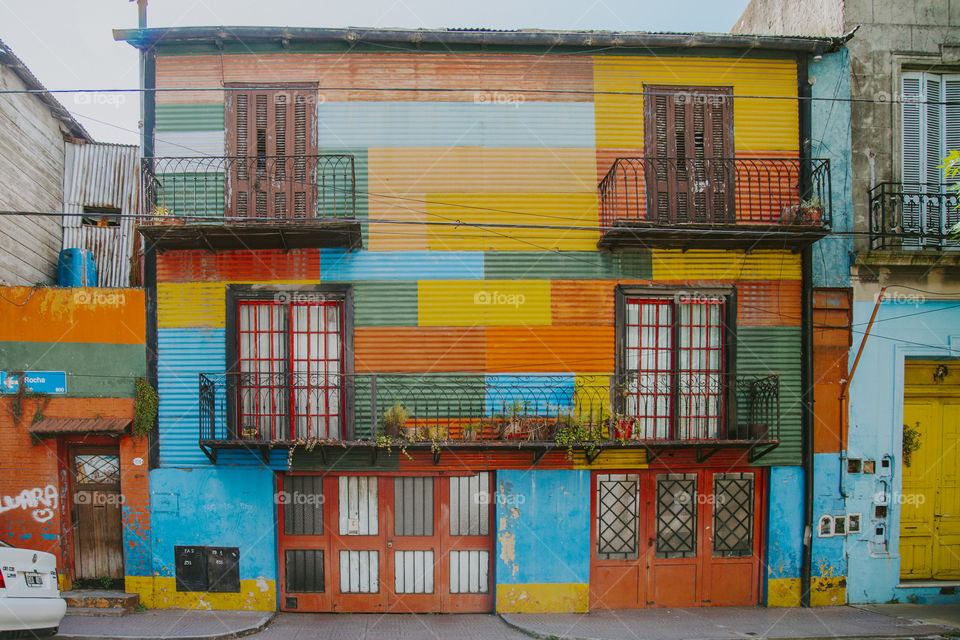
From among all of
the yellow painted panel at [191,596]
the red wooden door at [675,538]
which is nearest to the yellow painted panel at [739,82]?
the red wooden door at [675,538]

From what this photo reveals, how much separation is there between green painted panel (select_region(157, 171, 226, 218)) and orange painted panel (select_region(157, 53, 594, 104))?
135cm

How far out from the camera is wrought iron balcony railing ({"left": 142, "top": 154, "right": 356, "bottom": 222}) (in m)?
8.84

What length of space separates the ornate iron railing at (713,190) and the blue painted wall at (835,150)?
13.8 inches

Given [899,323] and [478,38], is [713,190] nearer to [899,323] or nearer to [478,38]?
[899,323]

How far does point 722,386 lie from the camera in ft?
29.8

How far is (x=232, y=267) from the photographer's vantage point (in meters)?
8.92

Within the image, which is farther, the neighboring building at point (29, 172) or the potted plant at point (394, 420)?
the neighboring building at point (29, 172)

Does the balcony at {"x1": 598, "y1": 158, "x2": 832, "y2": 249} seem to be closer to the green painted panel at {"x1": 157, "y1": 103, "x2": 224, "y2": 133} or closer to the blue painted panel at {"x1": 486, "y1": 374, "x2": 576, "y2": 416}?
the blue painted panel at {"x1": 486, "y1": 374, "x2": 576, "y2": 416}

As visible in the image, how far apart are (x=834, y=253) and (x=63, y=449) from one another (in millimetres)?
13911

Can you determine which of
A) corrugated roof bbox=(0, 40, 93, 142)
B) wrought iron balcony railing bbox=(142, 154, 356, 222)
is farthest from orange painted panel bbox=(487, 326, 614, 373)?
corrugated roof bbox=(0, 40, 93, 142)

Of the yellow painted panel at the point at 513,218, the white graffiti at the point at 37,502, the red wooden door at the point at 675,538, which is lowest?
the red wooden door at the point at 675,538

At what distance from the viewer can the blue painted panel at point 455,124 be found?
9.05m

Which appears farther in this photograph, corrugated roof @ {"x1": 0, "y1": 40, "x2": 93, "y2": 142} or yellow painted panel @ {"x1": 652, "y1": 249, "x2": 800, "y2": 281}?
corrugated roof @ {"x1": 0, "y1": 40, "x2": 93, "y2": 142}

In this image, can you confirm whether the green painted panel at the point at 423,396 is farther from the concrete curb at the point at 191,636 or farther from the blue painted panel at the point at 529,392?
the concrete curb at the point at 191,636
